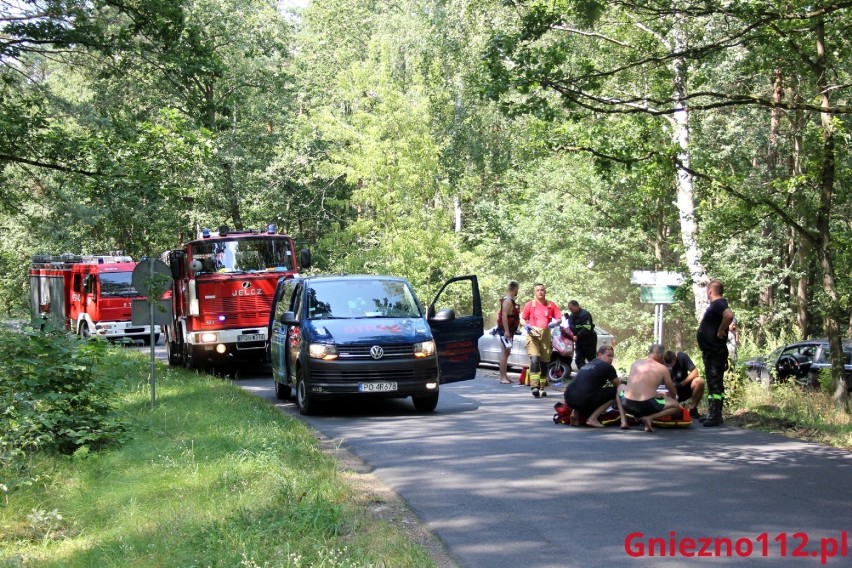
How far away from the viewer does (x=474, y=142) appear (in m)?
45.1

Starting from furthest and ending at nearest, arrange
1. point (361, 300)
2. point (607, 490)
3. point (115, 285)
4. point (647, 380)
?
point (115, 285) < point (361, 300) < point (647, 380) < point (607, 490)

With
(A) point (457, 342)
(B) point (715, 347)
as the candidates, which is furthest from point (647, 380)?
(A) point (457, 342)

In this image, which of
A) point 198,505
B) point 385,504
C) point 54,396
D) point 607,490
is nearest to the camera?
point 198,505

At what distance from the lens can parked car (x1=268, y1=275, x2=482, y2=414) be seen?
47.4 ft

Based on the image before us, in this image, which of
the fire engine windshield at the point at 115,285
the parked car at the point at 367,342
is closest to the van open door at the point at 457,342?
the parked car at the point at 367,342

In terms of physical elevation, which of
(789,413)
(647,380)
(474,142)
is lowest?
(789,413)

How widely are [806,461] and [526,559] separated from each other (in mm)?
5123

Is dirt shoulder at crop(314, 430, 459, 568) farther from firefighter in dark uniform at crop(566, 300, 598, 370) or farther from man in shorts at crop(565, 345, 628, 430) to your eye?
firefighter in dark uniform at crop(566, 300, 598, 370)

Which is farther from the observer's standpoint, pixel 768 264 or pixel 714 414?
pixel 768 264

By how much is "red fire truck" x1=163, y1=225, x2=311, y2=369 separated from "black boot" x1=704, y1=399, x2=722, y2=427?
1039 cm

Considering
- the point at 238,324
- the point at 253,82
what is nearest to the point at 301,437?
the point at 238,324

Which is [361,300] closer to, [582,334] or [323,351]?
[323,351]

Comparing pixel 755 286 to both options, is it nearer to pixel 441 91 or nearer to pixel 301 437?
pixel 441 91

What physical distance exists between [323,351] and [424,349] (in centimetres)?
146
